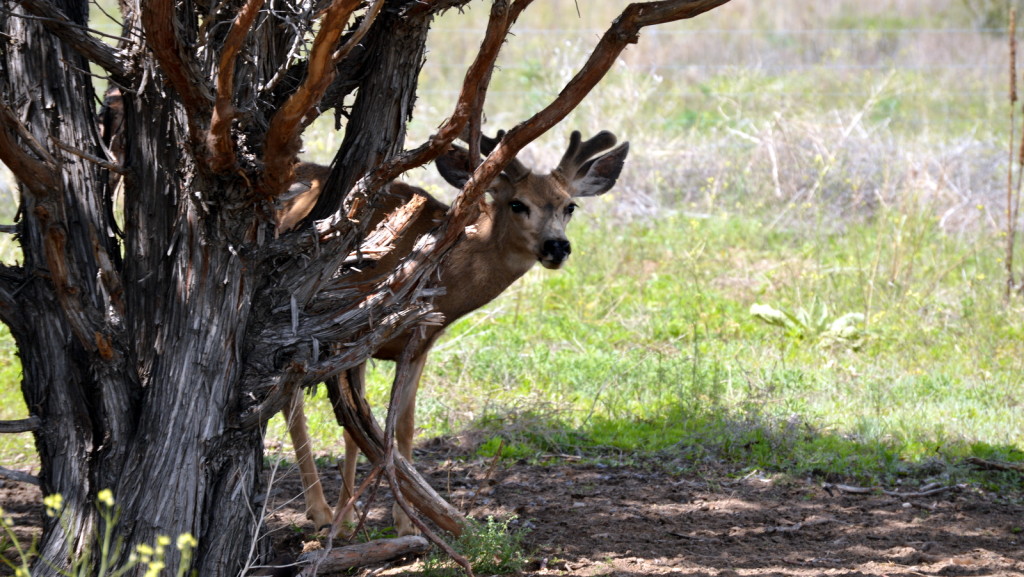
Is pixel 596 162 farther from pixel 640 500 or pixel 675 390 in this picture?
pixel 640 500

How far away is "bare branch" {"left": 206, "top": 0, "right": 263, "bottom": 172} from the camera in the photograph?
3004mm

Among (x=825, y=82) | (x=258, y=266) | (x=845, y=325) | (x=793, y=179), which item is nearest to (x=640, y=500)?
(x=258, y=266)

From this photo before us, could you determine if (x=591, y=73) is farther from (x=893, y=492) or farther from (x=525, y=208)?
(x=893, y=492)

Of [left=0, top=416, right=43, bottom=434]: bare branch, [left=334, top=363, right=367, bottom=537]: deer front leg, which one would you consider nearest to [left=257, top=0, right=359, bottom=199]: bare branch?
[left=0, top=416, right=43, bottom=434]: bare branch

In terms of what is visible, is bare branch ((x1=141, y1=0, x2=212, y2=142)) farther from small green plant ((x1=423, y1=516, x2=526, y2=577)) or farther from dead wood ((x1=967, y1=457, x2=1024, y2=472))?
dead wood ((x1=967, y1=457, x2=1024, y2=472))

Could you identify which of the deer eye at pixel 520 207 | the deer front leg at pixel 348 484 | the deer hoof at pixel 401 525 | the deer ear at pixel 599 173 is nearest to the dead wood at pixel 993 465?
the deer ear at pixel 599 173

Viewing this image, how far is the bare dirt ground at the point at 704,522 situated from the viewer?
4.67 metres

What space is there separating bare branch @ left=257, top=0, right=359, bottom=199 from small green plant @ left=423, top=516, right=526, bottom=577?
1664 millimetres

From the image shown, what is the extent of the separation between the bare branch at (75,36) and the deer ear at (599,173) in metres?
3.60

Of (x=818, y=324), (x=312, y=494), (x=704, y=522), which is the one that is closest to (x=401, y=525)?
(x=312, y=494)

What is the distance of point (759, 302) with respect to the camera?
375 inches

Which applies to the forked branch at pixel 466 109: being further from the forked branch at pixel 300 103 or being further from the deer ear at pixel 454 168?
the deer ear at pixel 454 168

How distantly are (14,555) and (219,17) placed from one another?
2509mm

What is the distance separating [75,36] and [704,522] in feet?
11.7
